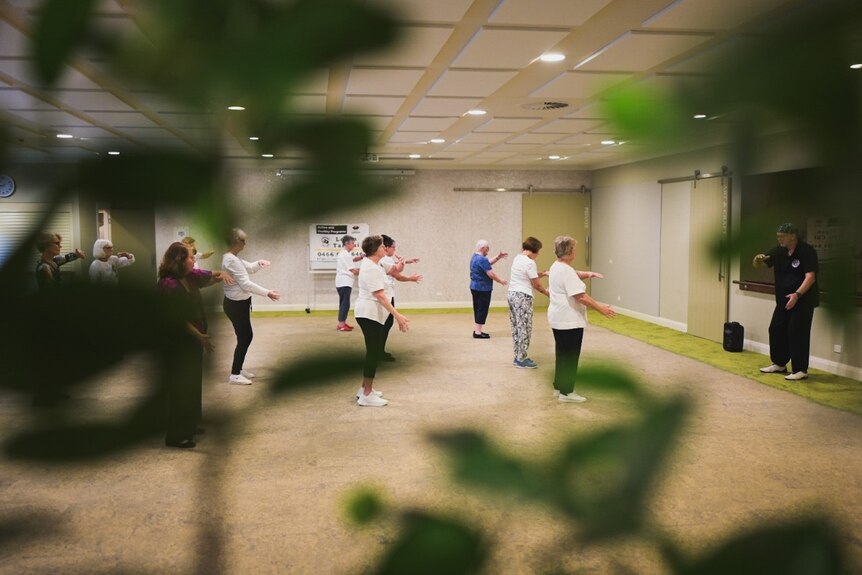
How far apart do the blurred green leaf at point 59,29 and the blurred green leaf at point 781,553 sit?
1.30ft

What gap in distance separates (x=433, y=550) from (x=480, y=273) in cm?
767

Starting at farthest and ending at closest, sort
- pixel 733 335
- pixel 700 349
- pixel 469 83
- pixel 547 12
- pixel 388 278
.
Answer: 1. pixel 700 349
2. pixel 733 335
3. pixel 388 278
4. pixel 469 83
5. pixel 547 12

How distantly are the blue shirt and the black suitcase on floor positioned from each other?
112 inches

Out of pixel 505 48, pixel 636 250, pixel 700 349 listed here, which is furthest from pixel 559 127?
pixel 636 250

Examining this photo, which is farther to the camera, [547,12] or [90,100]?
[547,12]

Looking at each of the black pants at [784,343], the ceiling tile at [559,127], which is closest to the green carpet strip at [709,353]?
the black pants at [784,343]

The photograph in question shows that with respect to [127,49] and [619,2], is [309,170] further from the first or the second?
[619,2]

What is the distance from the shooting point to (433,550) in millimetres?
352

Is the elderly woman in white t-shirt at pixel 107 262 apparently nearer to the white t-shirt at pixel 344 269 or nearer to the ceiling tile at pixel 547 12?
the ceiling tile at pixel 547 12

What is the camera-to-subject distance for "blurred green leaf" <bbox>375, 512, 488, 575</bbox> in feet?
1.13

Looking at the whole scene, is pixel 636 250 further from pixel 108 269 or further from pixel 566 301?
pixel 108 269

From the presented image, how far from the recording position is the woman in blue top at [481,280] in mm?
7910

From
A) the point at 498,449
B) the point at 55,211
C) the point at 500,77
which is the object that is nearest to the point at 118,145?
the point at 55,211

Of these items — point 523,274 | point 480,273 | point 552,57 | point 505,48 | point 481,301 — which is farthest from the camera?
point 481,301
